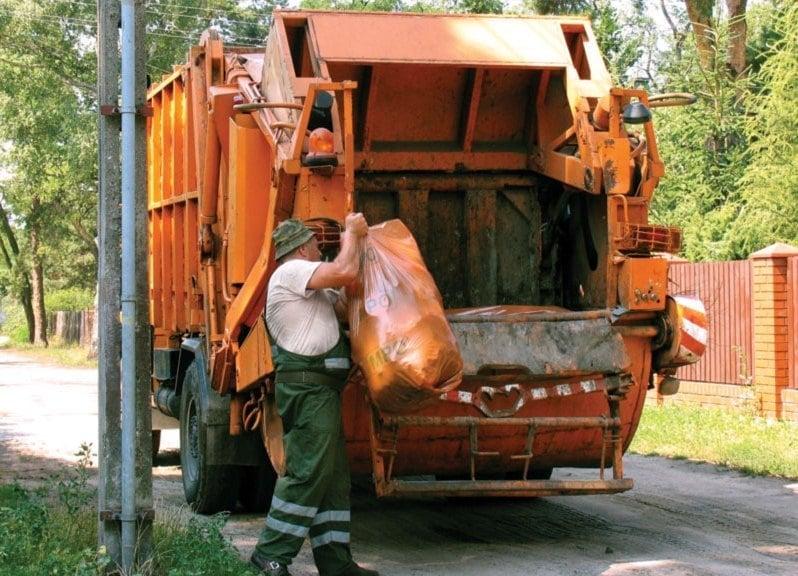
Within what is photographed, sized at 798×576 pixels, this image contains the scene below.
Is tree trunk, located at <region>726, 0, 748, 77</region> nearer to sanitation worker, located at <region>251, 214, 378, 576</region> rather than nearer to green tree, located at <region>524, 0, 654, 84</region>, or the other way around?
green tree, located at <region>524, 0, 654, 84</region>

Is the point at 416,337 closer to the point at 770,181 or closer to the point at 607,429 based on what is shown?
the point at 607,429

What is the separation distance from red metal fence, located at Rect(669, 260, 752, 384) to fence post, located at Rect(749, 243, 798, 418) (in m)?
0.40

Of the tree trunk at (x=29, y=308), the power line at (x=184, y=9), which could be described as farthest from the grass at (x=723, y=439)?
the tree trunk at (x=29, y=308)

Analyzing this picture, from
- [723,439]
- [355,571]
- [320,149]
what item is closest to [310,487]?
[355,571]

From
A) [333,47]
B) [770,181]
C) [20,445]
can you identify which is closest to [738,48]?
[770,181]

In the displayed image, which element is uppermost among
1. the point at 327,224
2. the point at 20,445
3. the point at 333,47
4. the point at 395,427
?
the point at 333,47

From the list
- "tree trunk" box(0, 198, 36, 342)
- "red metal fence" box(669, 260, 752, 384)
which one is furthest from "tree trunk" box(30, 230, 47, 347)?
"red metal fence" box(669, 260, 752, 384)

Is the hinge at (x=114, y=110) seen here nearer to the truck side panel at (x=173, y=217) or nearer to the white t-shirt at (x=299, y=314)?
the white t-shirt at (x=299, y=314)

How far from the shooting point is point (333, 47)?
6.96 m

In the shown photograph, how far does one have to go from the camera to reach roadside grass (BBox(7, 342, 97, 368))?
32.1 m

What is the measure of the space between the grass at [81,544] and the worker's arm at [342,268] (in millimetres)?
1236

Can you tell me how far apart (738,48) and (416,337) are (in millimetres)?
15002

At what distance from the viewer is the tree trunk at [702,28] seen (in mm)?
19016

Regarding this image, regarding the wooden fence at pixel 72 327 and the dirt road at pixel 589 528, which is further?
the wooden fence at pixel 72 327
